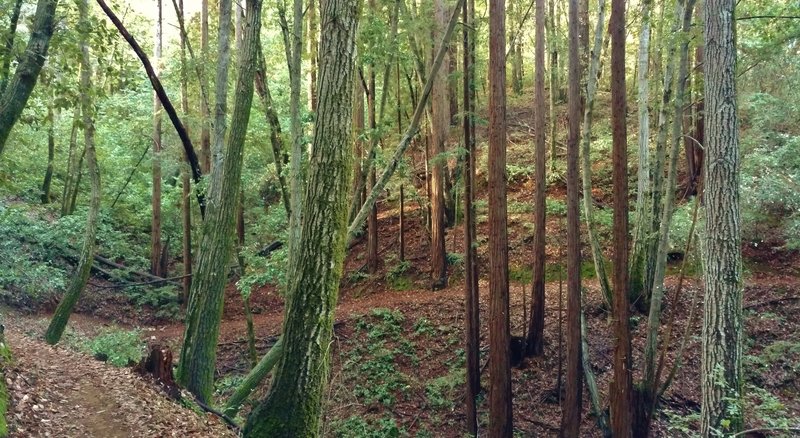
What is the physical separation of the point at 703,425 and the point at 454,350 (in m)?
6.57

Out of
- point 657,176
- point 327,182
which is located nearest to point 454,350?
point 657,176

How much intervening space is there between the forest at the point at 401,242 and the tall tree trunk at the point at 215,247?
0.03 metres

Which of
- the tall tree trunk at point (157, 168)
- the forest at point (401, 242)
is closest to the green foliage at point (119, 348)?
the forest at point (401, 242)

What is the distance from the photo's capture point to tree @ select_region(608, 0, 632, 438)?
342 inches

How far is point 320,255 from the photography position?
184 inches

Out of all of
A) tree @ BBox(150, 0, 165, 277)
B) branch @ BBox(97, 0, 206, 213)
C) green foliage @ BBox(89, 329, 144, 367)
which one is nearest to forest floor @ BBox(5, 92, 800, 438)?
green foliage @ BBox(89, 329, 144, 367)

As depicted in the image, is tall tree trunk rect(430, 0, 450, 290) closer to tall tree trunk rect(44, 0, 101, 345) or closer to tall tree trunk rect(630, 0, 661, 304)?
tall tree trunk rect(630, 0, 661, 304)

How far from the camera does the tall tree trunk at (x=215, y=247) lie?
7.36 metres

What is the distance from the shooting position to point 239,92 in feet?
25.3

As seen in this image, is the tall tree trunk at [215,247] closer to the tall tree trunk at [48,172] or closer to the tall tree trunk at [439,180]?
the tall tree trunk at [439,180]

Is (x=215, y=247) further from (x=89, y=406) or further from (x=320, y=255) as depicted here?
(x=320, y=255)

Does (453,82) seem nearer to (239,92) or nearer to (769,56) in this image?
(769,56)

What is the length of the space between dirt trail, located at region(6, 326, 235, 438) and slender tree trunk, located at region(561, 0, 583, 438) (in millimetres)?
5675

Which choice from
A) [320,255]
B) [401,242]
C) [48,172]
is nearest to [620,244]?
[320,255]
